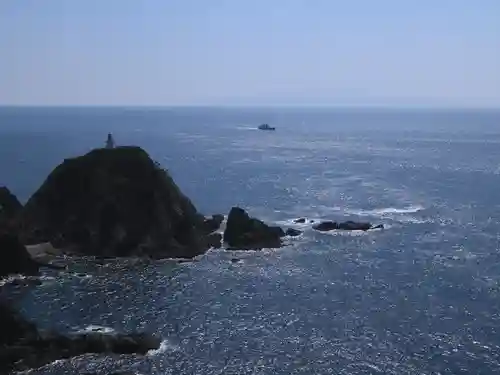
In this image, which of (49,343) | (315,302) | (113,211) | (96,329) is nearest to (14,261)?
(113,211)

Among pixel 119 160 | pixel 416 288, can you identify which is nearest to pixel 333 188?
pixel 119 160

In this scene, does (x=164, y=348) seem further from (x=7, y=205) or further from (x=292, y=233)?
(x=7, y=205)

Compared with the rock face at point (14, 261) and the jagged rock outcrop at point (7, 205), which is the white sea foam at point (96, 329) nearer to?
the rock face at point (14, 261)

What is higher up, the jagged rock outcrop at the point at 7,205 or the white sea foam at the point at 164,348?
the jagged rock outcrop at the point at 7,205

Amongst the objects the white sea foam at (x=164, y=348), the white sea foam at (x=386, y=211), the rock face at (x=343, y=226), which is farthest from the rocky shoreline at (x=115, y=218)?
the white sea foam at (x=164, y=348)


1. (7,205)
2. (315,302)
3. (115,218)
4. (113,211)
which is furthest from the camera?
(7,205)

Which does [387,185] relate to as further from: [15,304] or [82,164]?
[15,304]

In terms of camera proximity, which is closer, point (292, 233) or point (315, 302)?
point (315, 302)
